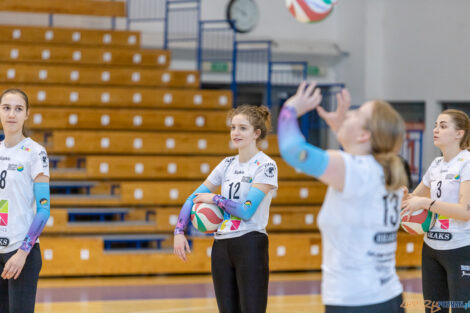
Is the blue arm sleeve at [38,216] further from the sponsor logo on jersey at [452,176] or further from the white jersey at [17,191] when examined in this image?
the sponsor logo on jersey at [452,176]

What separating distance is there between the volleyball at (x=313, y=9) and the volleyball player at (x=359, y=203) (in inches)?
168

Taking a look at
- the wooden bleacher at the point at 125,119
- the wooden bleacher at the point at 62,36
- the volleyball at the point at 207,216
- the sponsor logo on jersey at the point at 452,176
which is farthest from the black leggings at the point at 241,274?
the wooden bleacher at the point at 62,36

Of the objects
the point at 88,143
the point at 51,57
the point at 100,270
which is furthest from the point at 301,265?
the point at 51,57

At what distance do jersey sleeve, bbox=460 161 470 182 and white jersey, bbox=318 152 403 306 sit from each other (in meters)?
1.52

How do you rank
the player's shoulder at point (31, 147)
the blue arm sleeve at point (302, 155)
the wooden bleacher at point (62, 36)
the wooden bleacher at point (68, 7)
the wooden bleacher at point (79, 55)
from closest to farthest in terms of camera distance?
the blue arm sleeve at point (302, 155)
the player's shoulder at point (31, 147)
the wooden bleacher at point (79, 55)
the wooden bleacher at point (62, 36)
the wooden bleacher at point (68, 7)

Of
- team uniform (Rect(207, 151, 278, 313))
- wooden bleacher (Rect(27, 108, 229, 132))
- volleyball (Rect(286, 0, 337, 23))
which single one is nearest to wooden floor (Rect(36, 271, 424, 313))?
wooden bleacher (Rect(27, 108, 229, 132))

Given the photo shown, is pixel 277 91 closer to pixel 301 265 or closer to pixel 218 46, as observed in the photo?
pixel 218 46

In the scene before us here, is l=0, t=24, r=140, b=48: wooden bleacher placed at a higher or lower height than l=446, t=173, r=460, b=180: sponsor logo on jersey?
higher

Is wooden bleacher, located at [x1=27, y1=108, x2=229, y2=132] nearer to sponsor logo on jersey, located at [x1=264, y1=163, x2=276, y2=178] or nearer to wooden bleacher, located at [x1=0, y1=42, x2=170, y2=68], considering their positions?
wooden bleacher, located at [x1=0, y1=42, x2=170, y2=68]

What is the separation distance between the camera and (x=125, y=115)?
9688 millimetres

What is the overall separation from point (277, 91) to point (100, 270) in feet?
20.8

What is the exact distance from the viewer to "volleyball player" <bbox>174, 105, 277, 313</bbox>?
3830 millimetres

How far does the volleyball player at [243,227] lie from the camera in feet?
12.6

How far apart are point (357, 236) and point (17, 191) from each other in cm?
180
